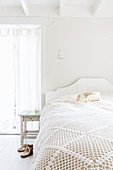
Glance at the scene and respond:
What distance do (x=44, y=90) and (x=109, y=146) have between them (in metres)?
2.30

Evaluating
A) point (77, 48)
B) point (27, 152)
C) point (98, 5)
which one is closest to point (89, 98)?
point (77, 48)

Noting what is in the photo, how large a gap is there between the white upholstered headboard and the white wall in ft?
0.35

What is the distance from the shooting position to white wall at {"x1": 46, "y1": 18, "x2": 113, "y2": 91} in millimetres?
3086

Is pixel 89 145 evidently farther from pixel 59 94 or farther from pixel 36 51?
pixel 36 51

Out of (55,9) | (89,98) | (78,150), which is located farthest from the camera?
(55,9)

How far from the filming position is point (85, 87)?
3059 millimetres

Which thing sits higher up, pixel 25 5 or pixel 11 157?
pixel 25 5

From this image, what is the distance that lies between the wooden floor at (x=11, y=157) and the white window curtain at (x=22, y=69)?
28.8 inches

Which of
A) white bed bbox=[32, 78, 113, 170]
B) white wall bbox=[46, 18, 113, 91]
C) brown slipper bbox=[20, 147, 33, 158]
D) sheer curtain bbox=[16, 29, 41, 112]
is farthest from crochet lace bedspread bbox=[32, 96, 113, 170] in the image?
sheer curtain bbox=[16, 29, 41, 112]

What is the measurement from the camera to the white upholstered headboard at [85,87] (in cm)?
303

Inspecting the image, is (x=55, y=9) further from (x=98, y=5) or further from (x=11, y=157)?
(x=11, y=157)

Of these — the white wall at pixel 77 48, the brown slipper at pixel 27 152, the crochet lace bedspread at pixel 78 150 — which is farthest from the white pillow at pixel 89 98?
the crochet lace bedspread at pixel 78 150

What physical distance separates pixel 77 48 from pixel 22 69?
1.23 m

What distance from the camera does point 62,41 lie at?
10.1 feet
